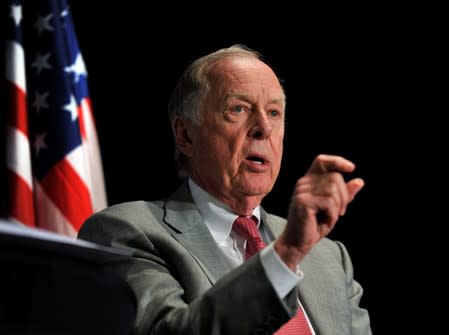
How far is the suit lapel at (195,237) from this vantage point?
190 cm

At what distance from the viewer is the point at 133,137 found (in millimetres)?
3471

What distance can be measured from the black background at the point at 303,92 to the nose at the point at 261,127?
1242mm

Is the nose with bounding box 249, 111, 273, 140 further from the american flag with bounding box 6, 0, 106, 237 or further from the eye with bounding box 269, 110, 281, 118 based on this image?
the american flag with bounding box 6, 0, 106, 237

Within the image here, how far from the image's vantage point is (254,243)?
2.06 m

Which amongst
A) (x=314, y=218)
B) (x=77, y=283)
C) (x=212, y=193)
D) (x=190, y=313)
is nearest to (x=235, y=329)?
(x=190, y=313)

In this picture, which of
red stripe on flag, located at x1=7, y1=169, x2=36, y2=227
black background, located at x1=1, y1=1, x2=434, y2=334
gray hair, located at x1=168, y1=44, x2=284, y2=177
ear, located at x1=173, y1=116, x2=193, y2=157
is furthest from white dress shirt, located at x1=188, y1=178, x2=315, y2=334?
black background, located at x1=1, y1=1, x2=434, y2=334

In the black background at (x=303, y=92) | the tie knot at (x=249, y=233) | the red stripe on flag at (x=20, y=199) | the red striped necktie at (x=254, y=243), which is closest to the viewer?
the red striped necktie at (x=254, y=243)

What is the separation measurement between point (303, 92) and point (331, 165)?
6.82 feet

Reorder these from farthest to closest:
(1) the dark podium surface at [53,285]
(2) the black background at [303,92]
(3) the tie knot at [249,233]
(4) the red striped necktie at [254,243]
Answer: (2) the black background at [303,92] < (3) the tie knot at [249,233] < (4) the red striped necktie at [254,243] < (1) the dark podium surface at [53,285]

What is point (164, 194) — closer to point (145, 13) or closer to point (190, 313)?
point (145, 13)

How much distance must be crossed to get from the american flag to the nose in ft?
3.77

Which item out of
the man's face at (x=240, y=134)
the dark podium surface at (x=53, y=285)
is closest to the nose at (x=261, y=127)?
the man's face at (x=240, y=134)

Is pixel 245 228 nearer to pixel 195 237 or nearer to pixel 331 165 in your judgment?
pixel 195 237

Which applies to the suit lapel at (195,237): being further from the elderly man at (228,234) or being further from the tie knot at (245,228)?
the tie knot at (245,228)
